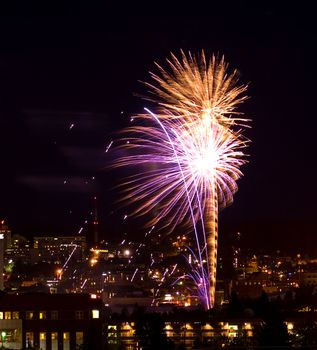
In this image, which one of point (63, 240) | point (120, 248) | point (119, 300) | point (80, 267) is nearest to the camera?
point (119, 300)

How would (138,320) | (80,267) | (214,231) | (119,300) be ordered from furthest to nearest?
(80,267) < (119,300) < (138,320) < (214,231)

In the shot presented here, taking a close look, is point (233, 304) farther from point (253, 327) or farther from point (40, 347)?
point (40, 347)

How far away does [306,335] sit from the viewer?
12.4 m

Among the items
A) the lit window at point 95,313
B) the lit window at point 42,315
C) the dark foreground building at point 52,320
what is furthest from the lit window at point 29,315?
the lit window at point 95,313

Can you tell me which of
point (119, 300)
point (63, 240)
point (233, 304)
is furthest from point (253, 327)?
point (63, 240)

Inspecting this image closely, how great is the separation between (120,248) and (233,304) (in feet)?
78.2

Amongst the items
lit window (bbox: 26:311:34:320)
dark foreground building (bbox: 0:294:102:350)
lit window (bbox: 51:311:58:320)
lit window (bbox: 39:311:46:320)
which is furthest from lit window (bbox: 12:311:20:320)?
lit window (bbox: 51:311:58:320)

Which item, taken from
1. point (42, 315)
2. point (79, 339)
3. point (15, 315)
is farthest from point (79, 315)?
point (15, 315)

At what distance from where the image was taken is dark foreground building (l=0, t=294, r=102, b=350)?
12094 millimetres

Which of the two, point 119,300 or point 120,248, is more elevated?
point 120,248

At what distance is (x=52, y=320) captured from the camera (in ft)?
40.2

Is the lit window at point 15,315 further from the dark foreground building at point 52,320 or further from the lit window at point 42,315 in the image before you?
the lit window at point 42,315

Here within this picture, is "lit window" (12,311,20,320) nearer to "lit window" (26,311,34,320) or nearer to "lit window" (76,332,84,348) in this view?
"lit window" (26,311,34,320)

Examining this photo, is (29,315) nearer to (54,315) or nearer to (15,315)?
(15,315)
